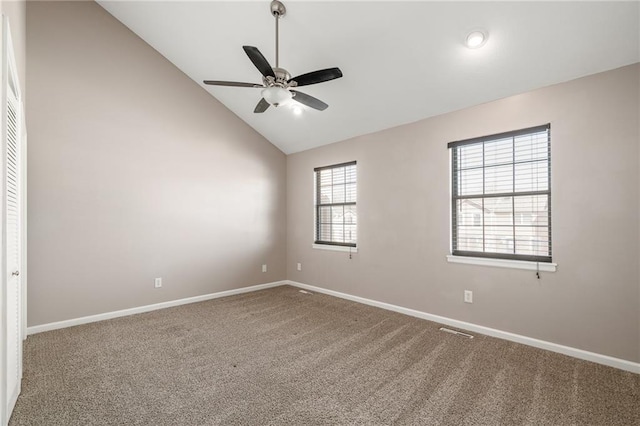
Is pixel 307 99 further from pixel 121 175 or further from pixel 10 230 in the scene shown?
pixel 121 175

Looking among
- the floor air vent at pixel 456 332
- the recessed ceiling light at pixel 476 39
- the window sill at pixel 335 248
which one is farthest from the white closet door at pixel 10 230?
the window sill at pixel 335 248

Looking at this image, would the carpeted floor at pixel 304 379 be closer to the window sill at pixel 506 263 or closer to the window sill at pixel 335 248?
the window sill at pixel 506 263

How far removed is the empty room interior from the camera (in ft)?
6.97

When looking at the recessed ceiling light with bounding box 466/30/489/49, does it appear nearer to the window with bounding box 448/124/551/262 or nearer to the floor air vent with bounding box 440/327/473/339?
the window with bounding box 448/124/551/262

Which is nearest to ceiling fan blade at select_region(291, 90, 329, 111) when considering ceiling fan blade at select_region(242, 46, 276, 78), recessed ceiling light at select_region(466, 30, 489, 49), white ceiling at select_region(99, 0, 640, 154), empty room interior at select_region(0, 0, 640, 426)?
empty room interior at select_region(0, 0, 640, 426)

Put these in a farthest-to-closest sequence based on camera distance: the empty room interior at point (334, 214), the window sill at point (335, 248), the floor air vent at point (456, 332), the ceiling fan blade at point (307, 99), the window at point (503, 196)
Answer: the window sill at point (335, 248)
the floor air vent at point (456, 332)
the window at point (503, 196)
the ceiling fan blade at point (307, 99)
the empty room interior at point (334, 214)

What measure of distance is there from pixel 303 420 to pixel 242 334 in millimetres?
1546

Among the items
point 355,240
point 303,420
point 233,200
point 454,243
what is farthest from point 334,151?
point 303,420

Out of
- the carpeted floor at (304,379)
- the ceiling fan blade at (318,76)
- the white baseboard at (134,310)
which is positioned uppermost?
the ceiling fan blade at (318,76)

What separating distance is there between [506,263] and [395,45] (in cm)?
247

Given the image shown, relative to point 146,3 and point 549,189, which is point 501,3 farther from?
point 146,3

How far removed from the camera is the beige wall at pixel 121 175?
3285 mm

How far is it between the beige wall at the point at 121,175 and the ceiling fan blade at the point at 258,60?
2.34m

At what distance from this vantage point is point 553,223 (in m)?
2.83
